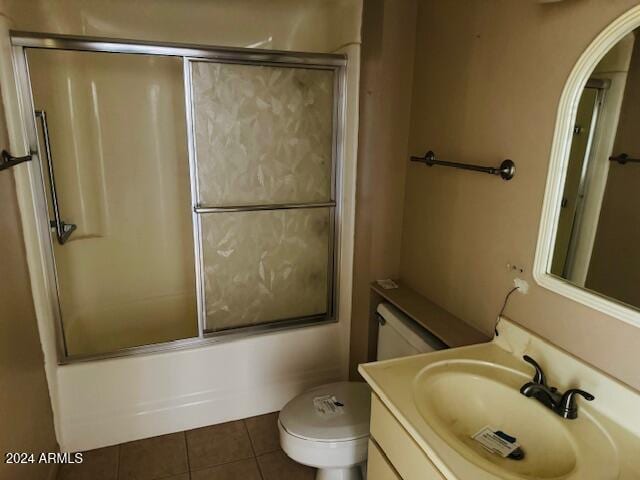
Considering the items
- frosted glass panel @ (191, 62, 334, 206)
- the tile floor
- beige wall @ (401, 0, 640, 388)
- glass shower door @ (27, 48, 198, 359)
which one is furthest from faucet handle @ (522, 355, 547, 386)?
glass shower door @ (27, 48, 198, 359)

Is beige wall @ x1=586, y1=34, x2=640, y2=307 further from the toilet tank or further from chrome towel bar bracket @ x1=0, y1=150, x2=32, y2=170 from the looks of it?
chrome towel bar bracket @ x1=0, y1=150, x2=32, y2=170

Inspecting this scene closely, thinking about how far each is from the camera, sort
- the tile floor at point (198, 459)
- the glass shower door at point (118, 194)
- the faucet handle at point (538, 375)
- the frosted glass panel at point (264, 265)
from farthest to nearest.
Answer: the glass shower door at point (118, 194), the frosted glass panel at point (264, 265), the tile floor at point (198, 459), the faucet handle at point (538, 375)

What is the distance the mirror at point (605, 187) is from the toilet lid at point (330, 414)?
967mm

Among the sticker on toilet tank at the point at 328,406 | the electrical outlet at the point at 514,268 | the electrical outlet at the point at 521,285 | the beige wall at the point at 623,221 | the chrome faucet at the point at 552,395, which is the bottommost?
the sticker on toilet tank at the point at 328,406

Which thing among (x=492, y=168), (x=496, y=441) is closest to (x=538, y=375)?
(x=496, y=441)

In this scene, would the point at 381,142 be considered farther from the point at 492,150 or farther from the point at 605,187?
the point at 605,187

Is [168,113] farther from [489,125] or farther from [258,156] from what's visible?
[489,125]

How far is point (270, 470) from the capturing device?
2.08 meters

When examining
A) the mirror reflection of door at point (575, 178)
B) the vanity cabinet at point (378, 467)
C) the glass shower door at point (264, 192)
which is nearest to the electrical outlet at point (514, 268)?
the mirror reflection of door at point (575, 178)

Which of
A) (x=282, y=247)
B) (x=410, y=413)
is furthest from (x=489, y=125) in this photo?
(x=282, y=247)

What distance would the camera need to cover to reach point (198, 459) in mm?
2129

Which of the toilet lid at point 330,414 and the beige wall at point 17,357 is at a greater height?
the beige wall at point 17,357

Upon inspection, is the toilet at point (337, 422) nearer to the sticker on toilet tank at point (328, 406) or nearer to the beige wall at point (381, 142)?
the sticker on toilet tank at point (328, 406)

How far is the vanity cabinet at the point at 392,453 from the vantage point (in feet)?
3.83
